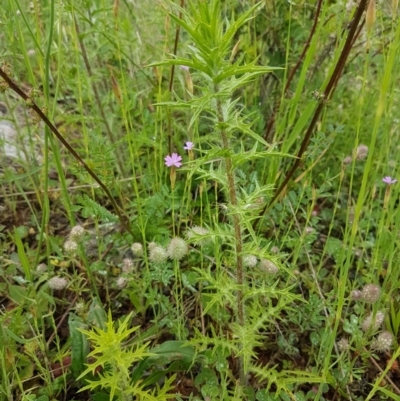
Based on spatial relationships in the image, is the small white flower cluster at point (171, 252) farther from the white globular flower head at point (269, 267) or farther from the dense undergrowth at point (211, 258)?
the white globular flower head at point (269, 267)

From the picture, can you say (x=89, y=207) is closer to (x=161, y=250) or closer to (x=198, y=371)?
(x=161, y=250)

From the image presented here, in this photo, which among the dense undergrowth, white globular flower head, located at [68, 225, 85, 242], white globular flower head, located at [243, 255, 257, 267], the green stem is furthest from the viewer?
white globular flower head, located at [68, 225, 85, 242]

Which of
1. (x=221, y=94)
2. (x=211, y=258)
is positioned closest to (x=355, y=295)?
(x=211, y=258)

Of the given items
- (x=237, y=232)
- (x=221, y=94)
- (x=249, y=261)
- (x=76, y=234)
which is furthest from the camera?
(x=76, y=234)

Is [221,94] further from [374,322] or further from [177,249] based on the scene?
[374,322]

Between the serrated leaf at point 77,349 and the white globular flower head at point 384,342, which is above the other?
the white globular flower head at point 384,342

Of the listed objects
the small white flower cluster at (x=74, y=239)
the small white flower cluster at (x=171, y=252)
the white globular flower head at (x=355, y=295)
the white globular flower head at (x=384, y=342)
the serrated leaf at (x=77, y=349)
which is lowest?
Result: the serrated leaf at (x=77, y=349)

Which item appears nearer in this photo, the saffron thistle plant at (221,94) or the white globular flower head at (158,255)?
the saffron thistle plant at (221,94)

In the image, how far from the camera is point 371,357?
4.11ft

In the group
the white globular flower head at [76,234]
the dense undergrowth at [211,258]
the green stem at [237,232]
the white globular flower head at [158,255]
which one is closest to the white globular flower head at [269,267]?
the dense undergrowth at [211,258]

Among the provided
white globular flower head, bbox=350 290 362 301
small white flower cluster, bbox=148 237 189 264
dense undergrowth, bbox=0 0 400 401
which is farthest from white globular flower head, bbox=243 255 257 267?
white globular flower head, bbox=350 290 362 301

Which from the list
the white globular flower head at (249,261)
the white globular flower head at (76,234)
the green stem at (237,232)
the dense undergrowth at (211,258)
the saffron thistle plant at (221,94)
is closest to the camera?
the saffron thistle plant at (221,94)

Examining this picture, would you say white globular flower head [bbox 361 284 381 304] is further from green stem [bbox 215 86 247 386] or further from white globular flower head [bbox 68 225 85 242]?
white globular flower head [bbox 68 225 85 242]

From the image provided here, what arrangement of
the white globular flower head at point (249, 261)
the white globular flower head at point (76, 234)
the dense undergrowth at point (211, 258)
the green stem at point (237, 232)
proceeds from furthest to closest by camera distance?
the white globular flower head at point (76, 234) → the white globular flower head at point (249, 261) → the dense undergrowth at point (211, 258) → the green stem at point (237, 232)
